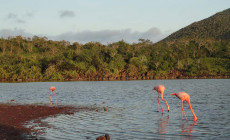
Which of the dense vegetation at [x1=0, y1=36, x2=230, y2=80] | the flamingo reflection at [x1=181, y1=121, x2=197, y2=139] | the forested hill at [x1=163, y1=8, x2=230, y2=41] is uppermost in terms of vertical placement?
the forested hill at [x1=163, y1=8, x2=230, y2=41]

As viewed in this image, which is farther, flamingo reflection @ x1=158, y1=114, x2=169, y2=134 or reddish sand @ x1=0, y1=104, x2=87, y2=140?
flamingo reflection @ x1=158, y1=114, x2=169, y2=134

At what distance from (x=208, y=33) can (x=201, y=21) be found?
2937cm

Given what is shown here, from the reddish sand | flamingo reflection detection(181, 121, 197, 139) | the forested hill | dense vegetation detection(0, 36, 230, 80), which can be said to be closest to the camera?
the reddish sand

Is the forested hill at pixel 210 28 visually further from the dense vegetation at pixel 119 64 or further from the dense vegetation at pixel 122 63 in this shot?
the dense vegetation at pixel 119 64

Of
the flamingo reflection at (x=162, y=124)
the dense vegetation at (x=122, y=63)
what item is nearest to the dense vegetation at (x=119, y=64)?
the dense vegetation at (x=122, y=63)

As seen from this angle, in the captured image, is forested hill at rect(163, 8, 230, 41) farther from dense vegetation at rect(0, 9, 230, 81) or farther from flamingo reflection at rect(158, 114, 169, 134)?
flamingo reflection at rect(158, 114, 169, 134)

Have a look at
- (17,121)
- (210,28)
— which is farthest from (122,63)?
(210,28)

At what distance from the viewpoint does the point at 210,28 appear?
169250 millimetres

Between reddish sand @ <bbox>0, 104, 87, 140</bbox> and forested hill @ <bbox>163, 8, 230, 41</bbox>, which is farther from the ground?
forested hill @ <bbox>163, 8, 230, 41</bbox>

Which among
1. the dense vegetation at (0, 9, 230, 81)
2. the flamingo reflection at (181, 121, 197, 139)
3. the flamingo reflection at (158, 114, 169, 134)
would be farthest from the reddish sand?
the dense vegetation at (0, 9, 230, 81)

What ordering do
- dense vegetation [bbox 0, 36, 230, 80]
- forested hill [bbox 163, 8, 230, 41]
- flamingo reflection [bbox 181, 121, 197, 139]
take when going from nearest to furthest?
flamingo reflection [bbox 181, 121, 197, 139]
dense vegetation [bbox 0, 36, 230, 80]
forested hill [bbox 163, 8, 230, 41]

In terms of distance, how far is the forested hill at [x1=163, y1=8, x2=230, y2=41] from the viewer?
157 meters

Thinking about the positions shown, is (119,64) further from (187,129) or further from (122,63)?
(187,129)

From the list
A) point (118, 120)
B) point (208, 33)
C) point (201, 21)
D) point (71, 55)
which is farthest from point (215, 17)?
point (118, 120)
